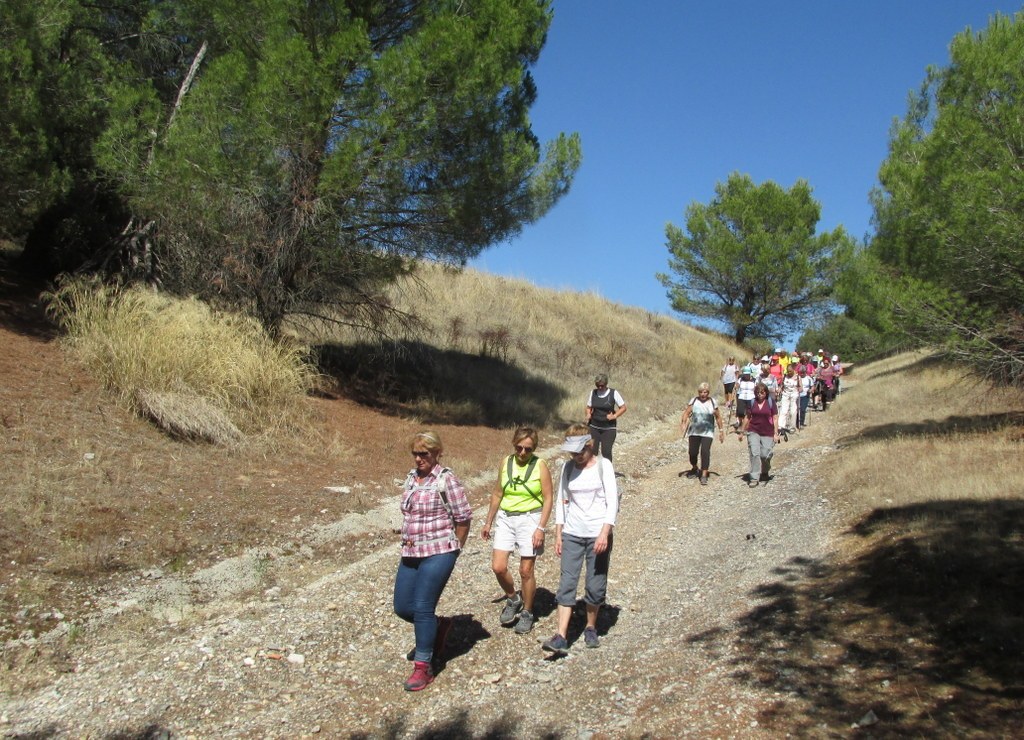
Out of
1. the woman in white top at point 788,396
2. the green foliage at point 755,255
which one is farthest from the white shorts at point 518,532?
the green foliage at point 755,255

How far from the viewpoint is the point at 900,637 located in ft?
17.3

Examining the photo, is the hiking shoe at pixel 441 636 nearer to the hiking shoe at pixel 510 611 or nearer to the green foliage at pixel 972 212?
the hiking shoe at pixel 510 611

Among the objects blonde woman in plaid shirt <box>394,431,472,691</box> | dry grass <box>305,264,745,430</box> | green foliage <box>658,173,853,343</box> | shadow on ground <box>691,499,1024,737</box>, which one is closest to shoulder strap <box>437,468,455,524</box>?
blonde woman in plaid shirt <box>394,431,472,691</box>

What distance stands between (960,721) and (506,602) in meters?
3.22

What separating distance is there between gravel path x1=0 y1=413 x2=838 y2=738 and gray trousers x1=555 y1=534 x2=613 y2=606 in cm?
41

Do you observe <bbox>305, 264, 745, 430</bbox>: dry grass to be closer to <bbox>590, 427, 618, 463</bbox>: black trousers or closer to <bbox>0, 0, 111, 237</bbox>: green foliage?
<bbox>590, 427, 618, 463</bbox>: black trousers

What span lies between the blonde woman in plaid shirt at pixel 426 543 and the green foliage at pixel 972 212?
8697 mm

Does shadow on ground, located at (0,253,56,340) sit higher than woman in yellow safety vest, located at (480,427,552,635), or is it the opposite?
shadow on ground, located at (0,253,56,340)

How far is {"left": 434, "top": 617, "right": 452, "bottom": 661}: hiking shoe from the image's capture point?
18.1 ft

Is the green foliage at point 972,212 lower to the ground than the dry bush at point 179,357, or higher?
higher

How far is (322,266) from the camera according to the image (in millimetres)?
13484

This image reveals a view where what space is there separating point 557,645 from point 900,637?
2237 millimetres

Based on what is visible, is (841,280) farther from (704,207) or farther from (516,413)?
(704,207)

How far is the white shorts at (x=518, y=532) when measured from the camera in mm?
5926
